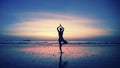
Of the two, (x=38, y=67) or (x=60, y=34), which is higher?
(x=60, y=34)

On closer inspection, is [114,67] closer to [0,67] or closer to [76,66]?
[76,66]

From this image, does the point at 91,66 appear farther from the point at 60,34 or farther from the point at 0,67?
the point at 60,34

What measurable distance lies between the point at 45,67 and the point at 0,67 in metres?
1.97

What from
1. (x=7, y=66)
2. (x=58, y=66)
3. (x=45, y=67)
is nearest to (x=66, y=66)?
(x=58, y=66)

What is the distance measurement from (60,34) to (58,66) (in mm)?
8288

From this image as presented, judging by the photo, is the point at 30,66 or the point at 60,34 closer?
the point at 30,66

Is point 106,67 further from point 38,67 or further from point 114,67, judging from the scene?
point 38,67

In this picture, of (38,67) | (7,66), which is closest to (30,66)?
(38,67)

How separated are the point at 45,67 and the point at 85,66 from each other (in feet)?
6.03

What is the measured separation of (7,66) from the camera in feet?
30.3

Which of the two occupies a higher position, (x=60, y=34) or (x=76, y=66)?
(x=60, y=34)

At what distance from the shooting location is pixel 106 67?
8969 millimetres

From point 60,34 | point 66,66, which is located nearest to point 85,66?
point 66,66

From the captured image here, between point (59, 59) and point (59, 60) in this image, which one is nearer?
point (59, 60)
